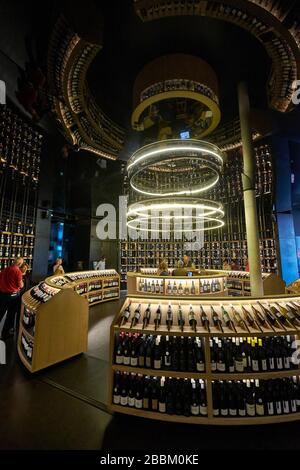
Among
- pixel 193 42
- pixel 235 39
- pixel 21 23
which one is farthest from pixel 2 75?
pixel 235 39

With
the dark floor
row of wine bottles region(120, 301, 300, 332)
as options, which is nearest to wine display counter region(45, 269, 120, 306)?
the dark floor

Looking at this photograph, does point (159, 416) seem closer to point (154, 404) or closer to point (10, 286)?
point (154, 404)

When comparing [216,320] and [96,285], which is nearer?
[216,320]

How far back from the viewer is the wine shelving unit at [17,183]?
6520 millimetres

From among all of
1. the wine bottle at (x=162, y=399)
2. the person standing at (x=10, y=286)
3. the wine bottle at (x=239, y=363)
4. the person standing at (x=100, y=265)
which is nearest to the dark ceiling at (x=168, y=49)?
the person standing at (x=10, y=286)

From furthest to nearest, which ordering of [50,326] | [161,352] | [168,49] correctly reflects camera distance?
[168,49]
[50,326]
[161,352]

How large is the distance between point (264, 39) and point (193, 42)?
5.40 feet

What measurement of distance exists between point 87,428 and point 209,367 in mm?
1447

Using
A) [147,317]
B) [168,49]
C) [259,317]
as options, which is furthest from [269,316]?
[168,49]

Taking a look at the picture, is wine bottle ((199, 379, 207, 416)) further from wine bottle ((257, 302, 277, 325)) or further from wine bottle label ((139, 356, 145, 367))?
wine bottle ((257, 302, 277, 325))

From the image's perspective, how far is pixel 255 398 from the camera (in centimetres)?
215

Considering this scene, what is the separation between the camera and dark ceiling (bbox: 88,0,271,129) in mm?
3805

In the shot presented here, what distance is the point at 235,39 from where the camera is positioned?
4.07m

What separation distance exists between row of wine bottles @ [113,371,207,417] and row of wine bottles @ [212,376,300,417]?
7.6 inches
